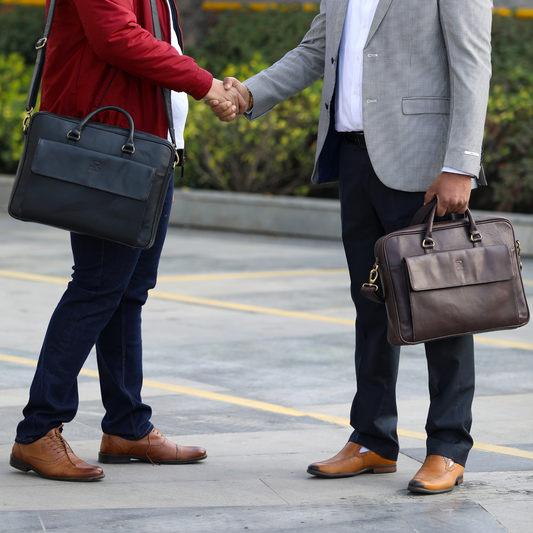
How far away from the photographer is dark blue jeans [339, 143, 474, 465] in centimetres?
379

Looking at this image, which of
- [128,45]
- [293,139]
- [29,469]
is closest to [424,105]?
[128,45]

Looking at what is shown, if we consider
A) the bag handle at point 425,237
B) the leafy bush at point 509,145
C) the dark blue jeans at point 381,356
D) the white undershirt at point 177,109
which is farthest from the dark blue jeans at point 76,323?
the leafy bush at point 509,145

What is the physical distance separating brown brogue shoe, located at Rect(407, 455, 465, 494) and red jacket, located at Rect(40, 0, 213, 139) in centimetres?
143

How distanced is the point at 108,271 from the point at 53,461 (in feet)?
2.19

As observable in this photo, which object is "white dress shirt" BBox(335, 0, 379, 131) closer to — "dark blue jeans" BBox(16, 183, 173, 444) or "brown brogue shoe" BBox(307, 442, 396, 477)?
"dark blue jeans" BBox(16, 183, 173, 444)

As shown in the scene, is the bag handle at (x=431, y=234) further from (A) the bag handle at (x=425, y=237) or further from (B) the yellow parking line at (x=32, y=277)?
(B) the yellow parking line at (x=32, y=277)

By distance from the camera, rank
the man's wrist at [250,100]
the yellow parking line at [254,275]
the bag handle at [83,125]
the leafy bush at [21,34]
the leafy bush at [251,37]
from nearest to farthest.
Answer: the bag handle at [83,125]
the man's wrist at [250,100]
the yellow parking line at [254,275]
the leafy bush at [251,37]
the leafy bush at [21,34]

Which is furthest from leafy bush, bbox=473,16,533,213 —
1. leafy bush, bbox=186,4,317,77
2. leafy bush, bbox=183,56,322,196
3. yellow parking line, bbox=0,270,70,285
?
yellow parking line, bbox=0,270,70,285

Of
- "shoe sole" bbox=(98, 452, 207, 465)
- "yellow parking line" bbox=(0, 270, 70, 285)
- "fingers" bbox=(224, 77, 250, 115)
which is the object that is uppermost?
"fingers" bbox=(224, 77, 250, 115)

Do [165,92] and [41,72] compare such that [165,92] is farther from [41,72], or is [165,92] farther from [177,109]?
[41,72]

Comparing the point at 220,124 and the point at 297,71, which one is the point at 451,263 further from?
the point at 220,124

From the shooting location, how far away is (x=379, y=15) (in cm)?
371

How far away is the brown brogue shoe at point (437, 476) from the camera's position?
3.65 m

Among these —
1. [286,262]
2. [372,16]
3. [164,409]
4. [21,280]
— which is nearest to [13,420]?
[164,409]
